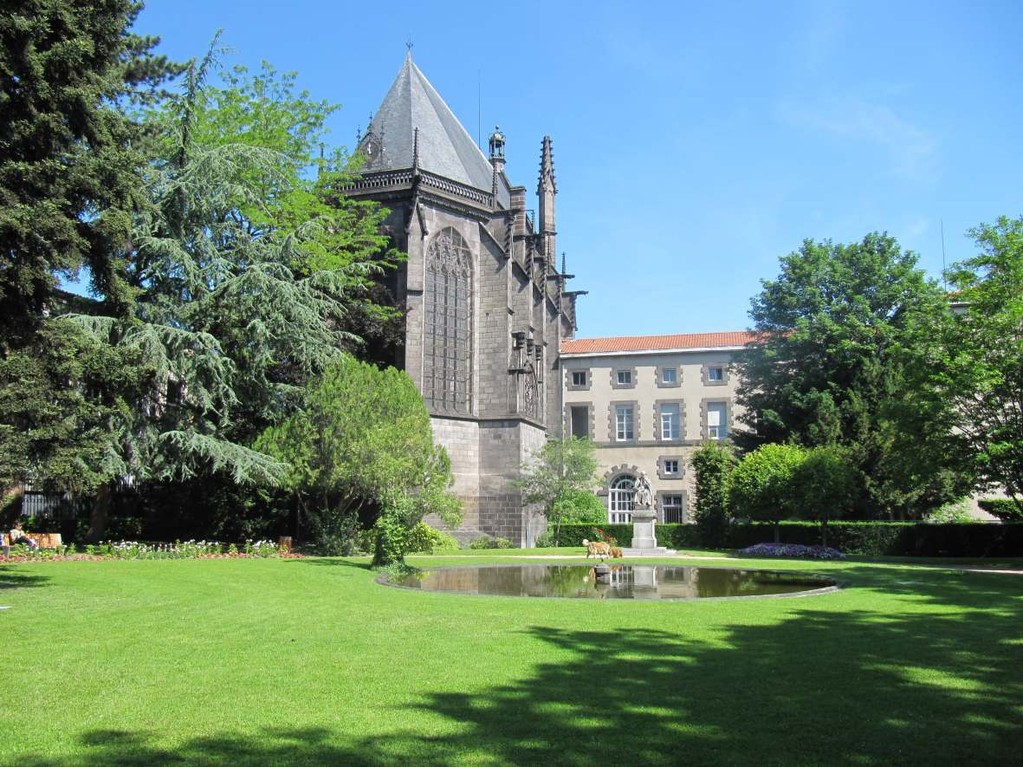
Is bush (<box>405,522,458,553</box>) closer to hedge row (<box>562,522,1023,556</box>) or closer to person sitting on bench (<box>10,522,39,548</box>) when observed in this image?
hedge row (<box>562,522,1023,556</box>)

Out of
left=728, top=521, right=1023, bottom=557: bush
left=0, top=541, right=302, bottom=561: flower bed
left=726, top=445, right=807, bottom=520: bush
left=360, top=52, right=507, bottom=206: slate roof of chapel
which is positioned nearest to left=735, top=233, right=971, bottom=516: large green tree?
left=728, top=521, right=1023, bottom=557: bush

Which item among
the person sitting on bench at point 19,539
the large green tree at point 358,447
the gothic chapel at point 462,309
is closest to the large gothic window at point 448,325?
the gothic chapel at point 462,309

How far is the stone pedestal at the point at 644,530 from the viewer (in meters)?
28.9

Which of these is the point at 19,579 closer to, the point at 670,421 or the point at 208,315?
the point at 208,315

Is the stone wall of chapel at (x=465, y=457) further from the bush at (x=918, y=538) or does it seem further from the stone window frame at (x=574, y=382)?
the stone window frame at (x=574, y=382)

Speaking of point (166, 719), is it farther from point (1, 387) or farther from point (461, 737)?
point (1, 387)

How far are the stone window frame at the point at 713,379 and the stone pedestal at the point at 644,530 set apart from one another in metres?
19.6

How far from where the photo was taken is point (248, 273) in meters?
24.1

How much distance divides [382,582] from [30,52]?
9848mm

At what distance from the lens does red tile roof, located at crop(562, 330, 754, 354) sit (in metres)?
48.0

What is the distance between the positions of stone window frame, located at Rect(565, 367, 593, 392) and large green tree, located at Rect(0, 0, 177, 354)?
3642 centimetres

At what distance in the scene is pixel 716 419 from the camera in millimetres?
47344

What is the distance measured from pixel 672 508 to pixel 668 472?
6.49ft

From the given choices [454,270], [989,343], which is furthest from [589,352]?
[989,343]
